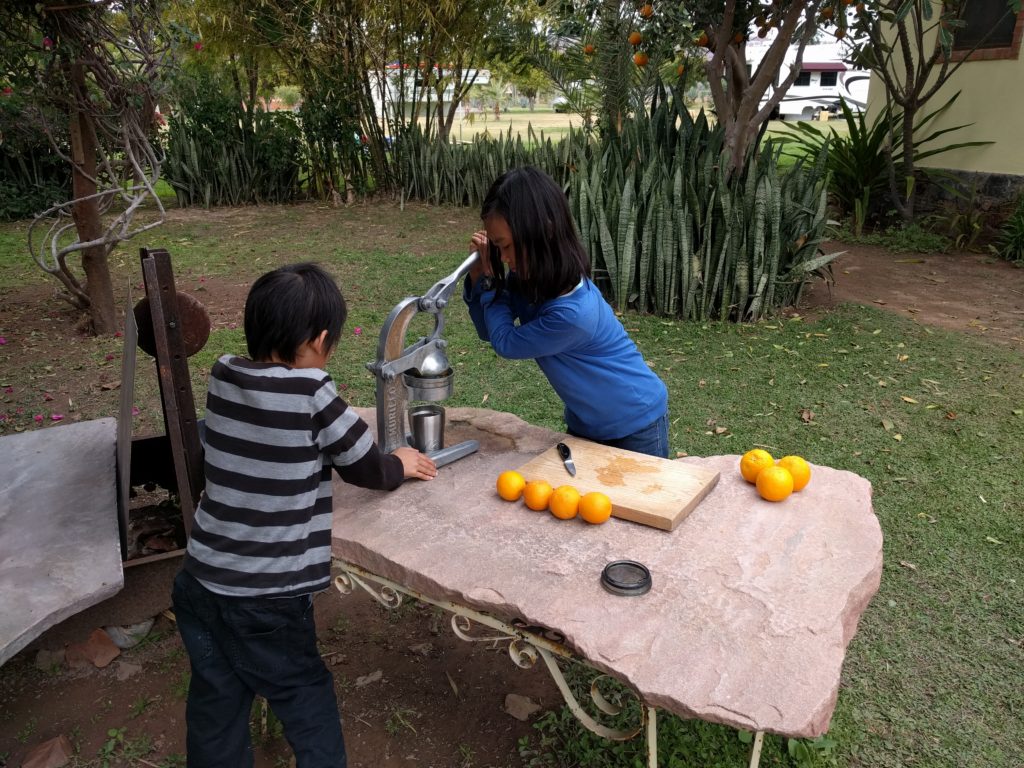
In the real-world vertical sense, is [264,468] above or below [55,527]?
above

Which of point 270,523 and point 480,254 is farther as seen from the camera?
point 480,254

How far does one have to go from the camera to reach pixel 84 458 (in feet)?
9.36

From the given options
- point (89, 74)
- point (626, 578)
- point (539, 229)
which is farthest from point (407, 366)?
point (89, 74)

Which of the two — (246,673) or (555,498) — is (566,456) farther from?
(246,673)

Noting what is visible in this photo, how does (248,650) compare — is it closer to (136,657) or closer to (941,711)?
(136,657)

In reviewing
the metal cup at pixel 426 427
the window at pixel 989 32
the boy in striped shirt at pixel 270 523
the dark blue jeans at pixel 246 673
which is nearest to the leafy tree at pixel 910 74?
the window at pixel 989 32

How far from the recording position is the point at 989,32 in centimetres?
776

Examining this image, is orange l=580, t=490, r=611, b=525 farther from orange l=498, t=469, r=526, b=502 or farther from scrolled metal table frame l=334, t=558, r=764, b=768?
scrolled metal table frame l=334, t=558, r=764, b=768

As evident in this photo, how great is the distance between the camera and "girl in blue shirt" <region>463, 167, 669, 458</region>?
2.13 metres

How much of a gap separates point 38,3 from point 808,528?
14.6 feet

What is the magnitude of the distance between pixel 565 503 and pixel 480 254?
2.69ft

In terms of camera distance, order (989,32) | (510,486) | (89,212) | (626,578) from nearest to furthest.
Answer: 1. (626,578)
2. (510,486)
3. (89,212)
4. (989,32)

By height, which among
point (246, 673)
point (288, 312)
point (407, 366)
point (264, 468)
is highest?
point (288, 312)

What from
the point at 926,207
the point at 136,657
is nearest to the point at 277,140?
the point at 926,207
